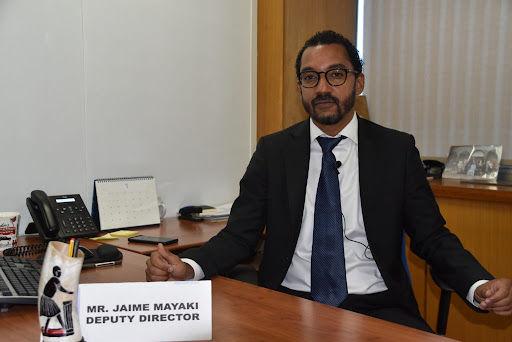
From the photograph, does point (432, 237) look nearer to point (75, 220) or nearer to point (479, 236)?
point (479, 236)

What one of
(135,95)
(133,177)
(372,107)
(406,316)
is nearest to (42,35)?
(135,95)

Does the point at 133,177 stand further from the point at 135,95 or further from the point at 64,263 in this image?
the point at 64,263

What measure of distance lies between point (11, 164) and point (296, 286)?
4.34 feet

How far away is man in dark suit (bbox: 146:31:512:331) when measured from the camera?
167cm

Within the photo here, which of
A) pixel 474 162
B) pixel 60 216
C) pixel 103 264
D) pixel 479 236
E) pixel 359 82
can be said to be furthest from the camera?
pixel 474 162

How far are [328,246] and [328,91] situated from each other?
564 mm

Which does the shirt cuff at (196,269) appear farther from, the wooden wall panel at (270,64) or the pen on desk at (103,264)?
the wooden wall panel at (270,64)

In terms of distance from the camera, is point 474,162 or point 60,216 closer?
point 60,216

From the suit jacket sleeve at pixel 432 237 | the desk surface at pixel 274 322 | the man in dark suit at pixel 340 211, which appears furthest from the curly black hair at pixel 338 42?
the desk surface at pixel 274 322

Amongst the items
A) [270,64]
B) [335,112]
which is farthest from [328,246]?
[270,64]

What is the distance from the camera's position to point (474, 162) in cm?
310

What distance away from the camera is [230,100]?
3.12 meters

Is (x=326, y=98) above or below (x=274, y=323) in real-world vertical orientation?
above

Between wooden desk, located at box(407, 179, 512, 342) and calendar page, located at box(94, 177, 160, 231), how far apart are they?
5.02ft
